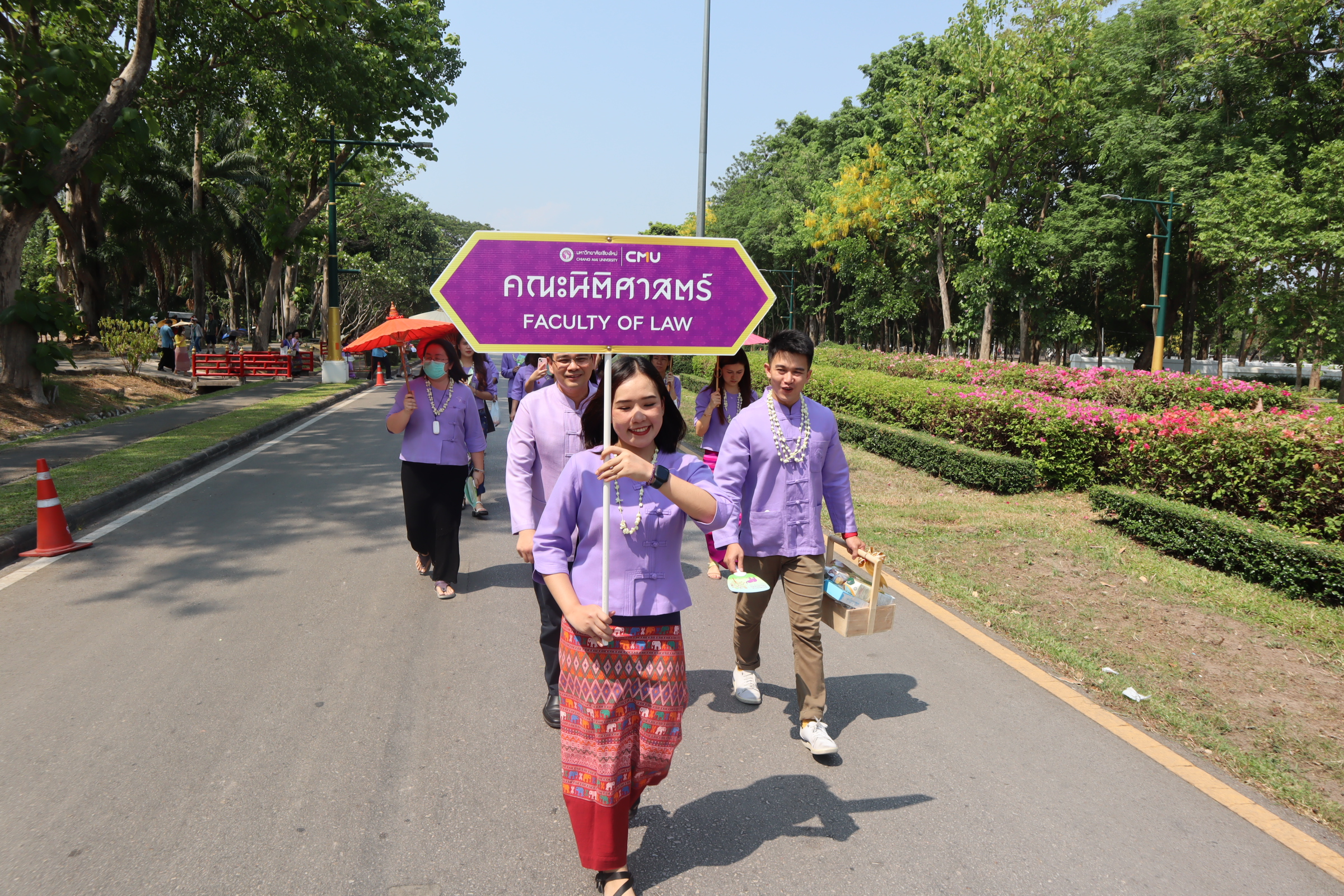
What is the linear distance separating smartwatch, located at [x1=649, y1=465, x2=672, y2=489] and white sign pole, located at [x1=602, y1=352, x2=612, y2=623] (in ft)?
0.50

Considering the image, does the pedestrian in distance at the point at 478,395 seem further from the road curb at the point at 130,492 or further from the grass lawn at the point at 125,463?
the grass lawn at the point at 125,463

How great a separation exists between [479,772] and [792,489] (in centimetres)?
176

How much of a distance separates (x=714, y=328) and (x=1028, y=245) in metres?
33.2

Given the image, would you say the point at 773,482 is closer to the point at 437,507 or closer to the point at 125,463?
the point at 437,507

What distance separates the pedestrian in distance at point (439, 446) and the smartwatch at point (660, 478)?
345 cm

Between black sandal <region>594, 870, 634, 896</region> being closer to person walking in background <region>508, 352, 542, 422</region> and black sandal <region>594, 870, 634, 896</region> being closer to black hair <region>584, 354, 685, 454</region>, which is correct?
black hair <region>584, 354, 685, 454</region>

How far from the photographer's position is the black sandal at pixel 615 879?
112 inches

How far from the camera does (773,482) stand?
405cm

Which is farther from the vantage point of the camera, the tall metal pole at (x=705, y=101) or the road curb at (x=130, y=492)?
the tall metal pole at (x=705, y=101)

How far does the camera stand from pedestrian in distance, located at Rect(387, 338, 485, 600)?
5.89m

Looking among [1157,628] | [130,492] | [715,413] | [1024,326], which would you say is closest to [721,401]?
[715,413]

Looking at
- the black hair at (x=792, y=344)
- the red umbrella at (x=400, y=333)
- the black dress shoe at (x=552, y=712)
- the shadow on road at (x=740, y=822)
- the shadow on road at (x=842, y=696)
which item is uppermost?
the red umbrella at (x=400, y=333)

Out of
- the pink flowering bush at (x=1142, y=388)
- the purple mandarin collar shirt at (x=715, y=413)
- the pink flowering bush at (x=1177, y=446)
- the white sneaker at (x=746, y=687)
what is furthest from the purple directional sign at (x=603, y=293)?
the pink flowering bush at (x=1142, y=388)

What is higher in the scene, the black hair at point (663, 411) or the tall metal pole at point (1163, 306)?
the tall metal pole at point (1163, 306)
